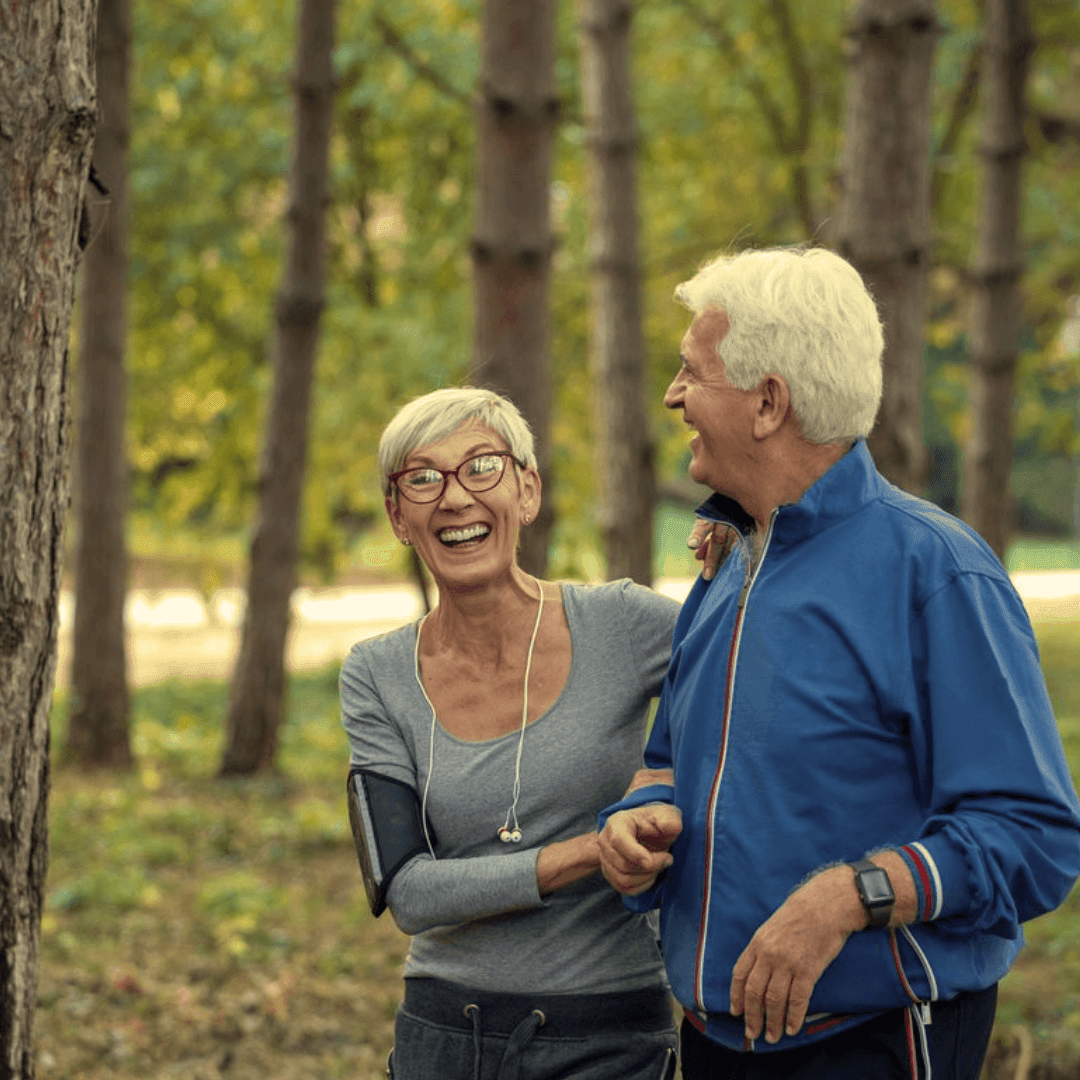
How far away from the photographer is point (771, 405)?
2238 millimetres

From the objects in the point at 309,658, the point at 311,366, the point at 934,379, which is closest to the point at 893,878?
the point at 311,366

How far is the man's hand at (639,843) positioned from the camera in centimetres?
221

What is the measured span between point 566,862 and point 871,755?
577 mm

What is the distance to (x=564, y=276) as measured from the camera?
1563 cm

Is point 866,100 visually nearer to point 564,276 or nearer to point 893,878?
point 893,878

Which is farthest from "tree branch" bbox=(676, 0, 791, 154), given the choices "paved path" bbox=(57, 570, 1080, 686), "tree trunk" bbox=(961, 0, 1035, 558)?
"paved path" bbox=(57, 570, 1080, 686)

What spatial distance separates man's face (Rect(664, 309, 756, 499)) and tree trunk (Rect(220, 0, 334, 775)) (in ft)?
26.6

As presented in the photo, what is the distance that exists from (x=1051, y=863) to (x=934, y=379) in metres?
16.2

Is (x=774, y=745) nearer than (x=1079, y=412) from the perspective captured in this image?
Yes

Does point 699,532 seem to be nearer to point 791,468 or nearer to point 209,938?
point 791,468

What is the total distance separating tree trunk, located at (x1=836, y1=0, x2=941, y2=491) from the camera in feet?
16.6

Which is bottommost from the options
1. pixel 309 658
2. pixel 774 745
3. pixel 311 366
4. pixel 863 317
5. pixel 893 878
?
pixel 309 658

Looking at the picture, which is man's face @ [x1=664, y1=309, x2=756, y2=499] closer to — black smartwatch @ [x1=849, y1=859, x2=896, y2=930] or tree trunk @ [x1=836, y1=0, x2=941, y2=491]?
black smartwatch @ [x1=849, y1=859, x2=896, y2=930]

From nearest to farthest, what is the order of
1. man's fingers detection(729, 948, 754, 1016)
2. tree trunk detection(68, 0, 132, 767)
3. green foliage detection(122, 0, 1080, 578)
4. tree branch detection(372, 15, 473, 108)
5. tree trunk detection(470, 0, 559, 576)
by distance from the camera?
man's fingers detection(729, 948, 754, 1016), tree trunk detection(470, 0, 559, 576), tree trunk detection(68, 0, 132, 767), tree branch detection(372, 15, 473, 108), green foliage detection(122, 0, 1080, 578)
